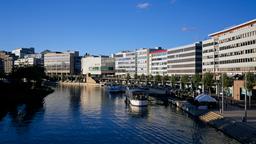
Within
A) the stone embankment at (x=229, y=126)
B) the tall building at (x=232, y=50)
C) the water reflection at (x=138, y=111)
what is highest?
the tall building at (x=232, y=50)

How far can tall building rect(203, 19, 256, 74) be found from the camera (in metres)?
120

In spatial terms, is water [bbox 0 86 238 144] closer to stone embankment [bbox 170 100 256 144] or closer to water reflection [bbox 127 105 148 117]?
water reflection [bbox 127 105 148 117]

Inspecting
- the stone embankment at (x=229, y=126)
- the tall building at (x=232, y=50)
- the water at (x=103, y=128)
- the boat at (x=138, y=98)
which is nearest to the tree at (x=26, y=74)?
the boat at (x=138, y=98)

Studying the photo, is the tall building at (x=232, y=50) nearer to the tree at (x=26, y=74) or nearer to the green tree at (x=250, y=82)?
the green tree at (x=250, y=82)

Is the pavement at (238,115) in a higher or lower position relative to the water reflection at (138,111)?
higher

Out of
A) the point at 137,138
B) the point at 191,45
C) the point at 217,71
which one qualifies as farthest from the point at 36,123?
the point at 191,45

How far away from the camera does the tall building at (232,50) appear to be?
120500mm

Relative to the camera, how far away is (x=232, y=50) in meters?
134

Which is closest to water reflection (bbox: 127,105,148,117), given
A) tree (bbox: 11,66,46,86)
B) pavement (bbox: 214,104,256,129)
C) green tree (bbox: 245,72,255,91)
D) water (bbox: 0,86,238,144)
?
water (bbox: 0,86,238,144)

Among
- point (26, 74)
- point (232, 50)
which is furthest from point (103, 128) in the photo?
point (26, 74)

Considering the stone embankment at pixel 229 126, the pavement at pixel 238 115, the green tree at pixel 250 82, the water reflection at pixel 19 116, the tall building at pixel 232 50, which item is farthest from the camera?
the tall building at pixel 232 50

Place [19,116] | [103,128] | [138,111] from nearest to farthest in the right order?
1. [103,128]
2. [19,116]
3. [138,111]

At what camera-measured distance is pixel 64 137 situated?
186ft

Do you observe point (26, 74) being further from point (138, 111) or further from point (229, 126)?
point (229, 126)
